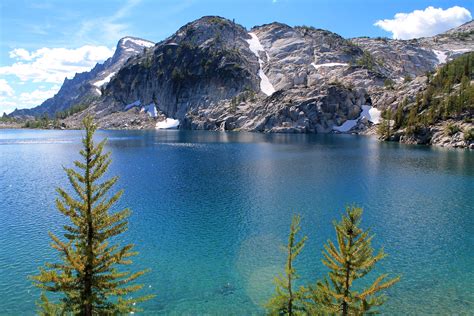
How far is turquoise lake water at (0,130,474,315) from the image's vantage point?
1143 inches

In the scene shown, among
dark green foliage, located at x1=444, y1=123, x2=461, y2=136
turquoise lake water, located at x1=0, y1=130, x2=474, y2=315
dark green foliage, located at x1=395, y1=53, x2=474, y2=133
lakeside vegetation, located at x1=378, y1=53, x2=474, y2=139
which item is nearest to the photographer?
turquoise lake water, located at x1=0, y1=130, x2=474, y2=315

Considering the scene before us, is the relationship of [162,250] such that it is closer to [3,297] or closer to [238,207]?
[3,297]

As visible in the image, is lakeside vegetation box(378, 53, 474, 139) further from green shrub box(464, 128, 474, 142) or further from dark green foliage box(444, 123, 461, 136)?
dark green foliage box(444, 123, 461, 136)

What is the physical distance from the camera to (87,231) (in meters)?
18.0

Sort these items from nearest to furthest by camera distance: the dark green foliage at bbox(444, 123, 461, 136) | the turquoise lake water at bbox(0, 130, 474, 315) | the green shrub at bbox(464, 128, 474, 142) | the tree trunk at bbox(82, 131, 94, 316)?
1. the tree trunk at bbox(82, 131, 94, 316)
2. the turquoise lake water at bbox(0, 130, 474, 315)
3. the green shrub at bbox(464, 128, 474, 142)
4. the dark green foliage at bbox(444, 123, 461, 136)

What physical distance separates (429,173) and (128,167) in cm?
6949

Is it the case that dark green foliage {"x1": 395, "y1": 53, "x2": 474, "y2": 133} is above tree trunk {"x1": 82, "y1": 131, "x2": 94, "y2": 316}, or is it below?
above

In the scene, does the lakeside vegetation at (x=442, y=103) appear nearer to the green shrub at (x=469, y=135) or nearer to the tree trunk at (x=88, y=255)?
the green shrub at (x=469, y=135)

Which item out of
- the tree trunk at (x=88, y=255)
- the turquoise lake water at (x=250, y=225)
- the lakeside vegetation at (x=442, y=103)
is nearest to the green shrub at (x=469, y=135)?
the lakeside vegetation at (x=442, y=103)

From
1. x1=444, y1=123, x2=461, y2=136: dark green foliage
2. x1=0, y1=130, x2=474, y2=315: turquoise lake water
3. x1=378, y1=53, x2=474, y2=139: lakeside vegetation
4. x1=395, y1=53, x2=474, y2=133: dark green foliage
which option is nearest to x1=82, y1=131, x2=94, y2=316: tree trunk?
x1=0, y1=130, x2=474, y2=315: turquoise lake water

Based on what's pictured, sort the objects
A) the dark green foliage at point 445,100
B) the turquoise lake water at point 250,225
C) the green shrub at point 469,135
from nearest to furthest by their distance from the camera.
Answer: the turquoise lake water at point 250,225
the green shrub at point 469,135
the dark green foliage at point 445,100

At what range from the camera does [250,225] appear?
149 feet

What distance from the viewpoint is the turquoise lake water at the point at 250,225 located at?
29031 millimetres

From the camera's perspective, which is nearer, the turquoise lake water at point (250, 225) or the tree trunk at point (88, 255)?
the tree trunk at point (88, 255)
